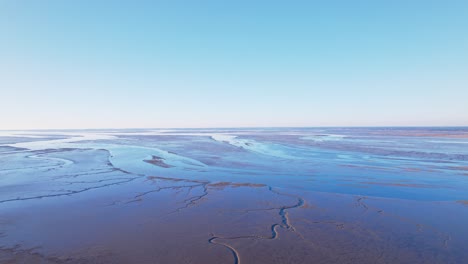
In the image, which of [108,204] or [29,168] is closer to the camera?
[108,204]

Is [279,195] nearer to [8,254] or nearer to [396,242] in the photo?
[396,242]

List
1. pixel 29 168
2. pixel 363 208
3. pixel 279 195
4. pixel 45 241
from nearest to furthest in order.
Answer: pixel 45 241 → pixel 363 208 → pixel 279 195 → pixel 29 168

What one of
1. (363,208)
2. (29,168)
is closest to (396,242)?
(363,208)

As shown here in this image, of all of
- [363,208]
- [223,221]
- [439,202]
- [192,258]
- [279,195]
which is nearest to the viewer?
[192,258]

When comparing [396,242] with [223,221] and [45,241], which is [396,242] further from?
[45,241]

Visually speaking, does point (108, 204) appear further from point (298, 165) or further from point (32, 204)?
point (298, 165)

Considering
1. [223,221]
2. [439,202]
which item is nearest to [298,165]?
[439,202]

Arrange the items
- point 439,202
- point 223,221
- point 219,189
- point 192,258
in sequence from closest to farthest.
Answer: point 192,258 → point 223,221 → point 439,202 → point 219,189

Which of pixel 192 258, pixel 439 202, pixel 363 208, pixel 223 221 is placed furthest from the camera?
pixel 439 202

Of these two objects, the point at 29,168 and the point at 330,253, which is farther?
the point at 29,168
